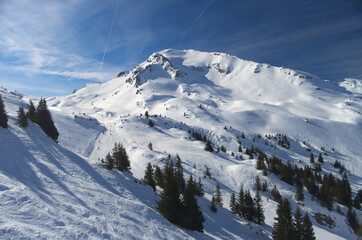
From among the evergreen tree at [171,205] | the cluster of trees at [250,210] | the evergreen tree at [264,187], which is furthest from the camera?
the evergreen tree at [264,187]

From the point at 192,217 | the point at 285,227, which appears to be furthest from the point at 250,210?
the point at 192,217

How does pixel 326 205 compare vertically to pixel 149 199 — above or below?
above

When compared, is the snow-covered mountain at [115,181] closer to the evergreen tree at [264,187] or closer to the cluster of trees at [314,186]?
the evergreen tree at [264,187]

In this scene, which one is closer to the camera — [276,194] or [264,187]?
[276,194]

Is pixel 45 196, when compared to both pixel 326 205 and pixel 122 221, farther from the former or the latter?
pixel 326 205

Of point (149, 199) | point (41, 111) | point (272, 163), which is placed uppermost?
point (272, 163)

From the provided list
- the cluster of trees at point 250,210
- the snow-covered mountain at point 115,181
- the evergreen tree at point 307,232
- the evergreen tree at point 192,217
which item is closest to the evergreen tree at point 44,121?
the snow-covered mountain at point 115,181

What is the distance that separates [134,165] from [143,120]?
6159cm

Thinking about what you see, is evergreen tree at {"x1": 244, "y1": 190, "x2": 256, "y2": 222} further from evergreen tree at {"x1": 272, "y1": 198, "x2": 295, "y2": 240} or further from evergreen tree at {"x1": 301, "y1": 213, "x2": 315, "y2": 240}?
evergreen tree at {"x1": 301, "y1": 213, "x2": 315, "y2": 240}

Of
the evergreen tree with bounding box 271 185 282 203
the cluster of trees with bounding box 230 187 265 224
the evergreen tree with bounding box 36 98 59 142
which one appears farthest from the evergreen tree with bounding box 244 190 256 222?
the evergreen tree with bounding box 36 98 59 142

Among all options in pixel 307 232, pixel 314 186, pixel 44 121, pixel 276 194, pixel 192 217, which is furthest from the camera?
pixel 314 186

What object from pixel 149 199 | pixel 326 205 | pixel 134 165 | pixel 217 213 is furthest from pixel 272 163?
pixel 149 199

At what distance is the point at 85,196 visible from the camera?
720 inches

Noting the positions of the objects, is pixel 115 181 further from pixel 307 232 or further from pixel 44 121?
pixel 307 232
